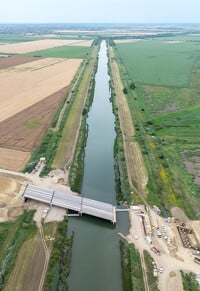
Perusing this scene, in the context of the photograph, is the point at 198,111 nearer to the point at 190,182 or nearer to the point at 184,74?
the point at 190,182

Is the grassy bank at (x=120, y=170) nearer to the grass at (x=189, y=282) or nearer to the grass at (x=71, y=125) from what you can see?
the grass at (x=71, y=125)

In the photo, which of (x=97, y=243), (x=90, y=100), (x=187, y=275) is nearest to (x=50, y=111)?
(x=90, y=100)

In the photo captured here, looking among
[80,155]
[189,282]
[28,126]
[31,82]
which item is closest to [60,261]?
[189,282]

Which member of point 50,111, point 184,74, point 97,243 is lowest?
point 97,243

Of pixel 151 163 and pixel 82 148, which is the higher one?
pixel 82 148

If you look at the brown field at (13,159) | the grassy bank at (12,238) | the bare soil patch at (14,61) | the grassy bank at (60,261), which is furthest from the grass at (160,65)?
the grassy bank at (60,261)

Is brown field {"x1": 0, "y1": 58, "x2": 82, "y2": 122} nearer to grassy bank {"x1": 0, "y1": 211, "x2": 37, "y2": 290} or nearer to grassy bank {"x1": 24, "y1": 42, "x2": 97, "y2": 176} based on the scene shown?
grassy bank {"x1": 24, "y1": 42, "x2": 97, "y2": 176}
